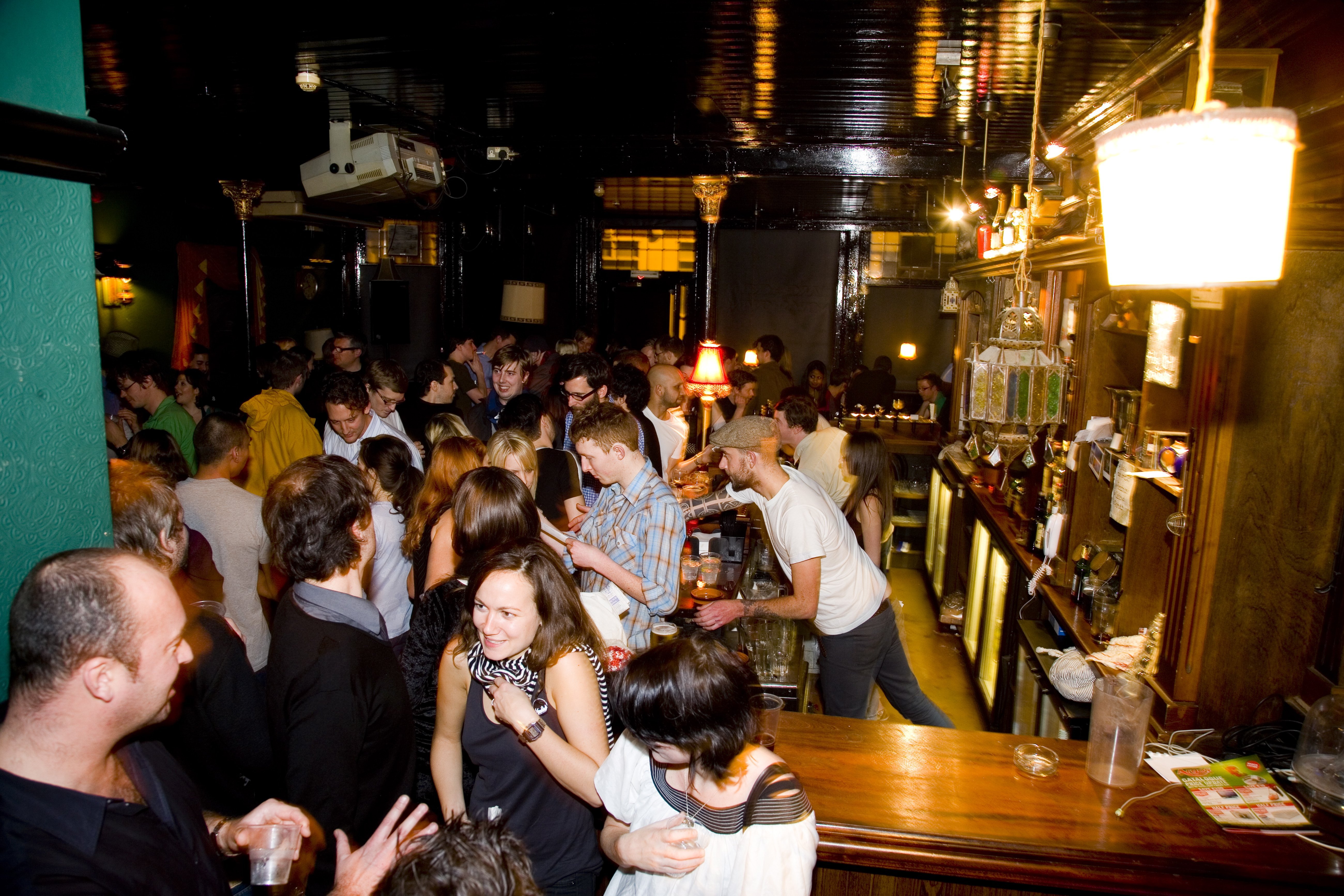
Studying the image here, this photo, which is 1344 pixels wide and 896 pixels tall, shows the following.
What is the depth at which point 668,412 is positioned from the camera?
587 centimetres

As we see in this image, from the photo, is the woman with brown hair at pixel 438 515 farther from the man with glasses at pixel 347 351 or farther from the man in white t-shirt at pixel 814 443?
the man with glasses at pixel 347 351

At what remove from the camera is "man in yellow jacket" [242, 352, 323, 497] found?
15.5 feet

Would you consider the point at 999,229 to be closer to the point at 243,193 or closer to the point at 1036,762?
the point at 1036,762

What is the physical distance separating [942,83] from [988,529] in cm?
267

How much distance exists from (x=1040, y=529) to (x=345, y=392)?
3.89 metres

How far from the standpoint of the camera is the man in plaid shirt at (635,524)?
3.13 meters

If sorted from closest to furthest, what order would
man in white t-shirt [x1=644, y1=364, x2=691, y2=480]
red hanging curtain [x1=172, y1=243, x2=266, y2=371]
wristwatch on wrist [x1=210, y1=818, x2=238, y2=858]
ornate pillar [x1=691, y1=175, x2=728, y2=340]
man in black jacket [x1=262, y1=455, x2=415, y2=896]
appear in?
wristwatch on wrist [x1=210, y1=818, x2=238, y2=858]
man in black jacket [x1=262, y1=455, x2=415, y2=896]
man in white t-shirt [x1=644, y1=364, x2=691, y2=480]
ornate pillar [x1=691, y1=175, x2=728, y2=340]
red hanging curtain [x1=172, y1=243, x2=266, y2=371]

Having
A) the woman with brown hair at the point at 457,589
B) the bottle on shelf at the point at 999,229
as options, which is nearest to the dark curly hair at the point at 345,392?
the woman with brown hair at the point at 457,589

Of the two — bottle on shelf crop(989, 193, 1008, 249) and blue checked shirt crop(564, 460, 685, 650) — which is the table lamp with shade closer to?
bottle on shelf crop(989, 193, 1008, 249)

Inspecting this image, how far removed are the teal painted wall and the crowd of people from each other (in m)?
0.21

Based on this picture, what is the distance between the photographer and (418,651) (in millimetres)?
2322

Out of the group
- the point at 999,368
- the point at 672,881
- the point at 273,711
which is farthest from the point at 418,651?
the point at 999,368

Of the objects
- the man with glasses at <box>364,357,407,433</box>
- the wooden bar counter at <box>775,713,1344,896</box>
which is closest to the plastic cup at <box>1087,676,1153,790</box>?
the wooden bar counter at <box>775,713,1344,896</box>

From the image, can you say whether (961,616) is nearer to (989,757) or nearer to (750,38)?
(989,757)
